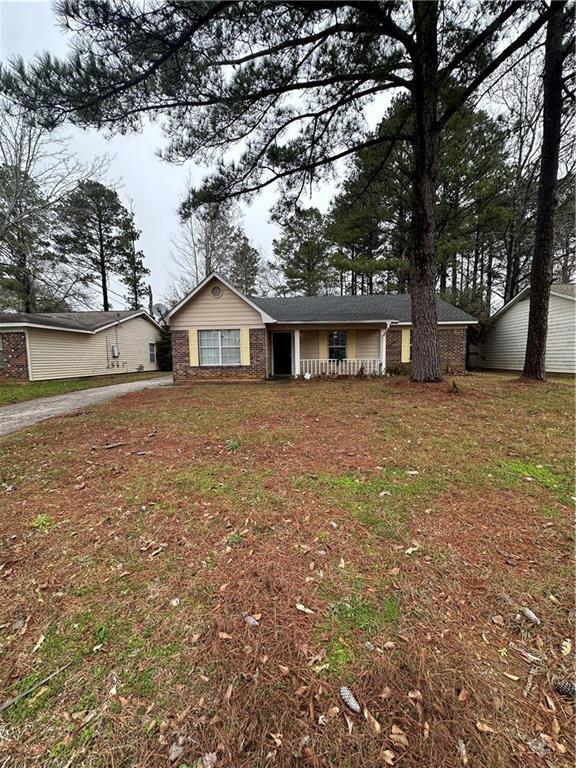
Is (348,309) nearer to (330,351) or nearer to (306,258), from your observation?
(330,351)

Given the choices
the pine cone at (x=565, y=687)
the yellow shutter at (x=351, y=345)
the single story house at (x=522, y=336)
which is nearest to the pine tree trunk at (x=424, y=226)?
the yellow shutter at (x=351, y=345)

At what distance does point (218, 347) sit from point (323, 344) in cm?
466


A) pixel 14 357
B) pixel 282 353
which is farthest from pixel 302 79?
pixel 14 357

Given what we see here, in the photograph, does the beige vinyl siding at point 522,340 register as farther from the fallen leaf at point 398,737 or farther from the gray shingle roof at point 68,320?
the gray shingle roof at point 68,320

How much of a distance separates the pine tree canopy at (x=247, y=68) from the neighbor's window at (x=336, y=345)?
23.9ft

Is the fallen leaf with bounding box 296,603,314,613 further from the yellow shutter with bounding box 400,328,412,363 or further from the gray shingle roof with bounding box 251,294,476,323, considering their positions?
the yellow shutter with bounding box 400,328,412,363

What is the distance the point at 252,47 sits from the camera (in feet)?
Answer: 20.1

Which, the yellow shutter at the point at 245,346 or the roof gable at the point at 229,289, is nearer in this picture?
the roof gable at the point at 229,289

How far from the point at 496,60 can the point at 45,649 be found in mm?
10399

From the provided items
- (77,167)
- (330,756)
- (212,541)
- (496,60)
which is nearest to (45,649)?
(212,541)

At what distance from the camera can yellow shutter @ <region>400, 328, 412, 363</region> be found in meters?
15.3

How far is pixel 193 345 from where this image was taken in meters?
13.1

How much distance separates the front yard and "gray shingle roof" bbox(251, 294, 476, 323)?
32.6ft

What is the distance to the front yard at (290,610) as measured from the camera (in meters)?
1.29
